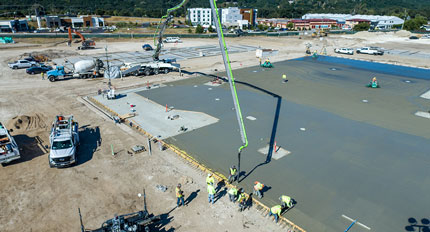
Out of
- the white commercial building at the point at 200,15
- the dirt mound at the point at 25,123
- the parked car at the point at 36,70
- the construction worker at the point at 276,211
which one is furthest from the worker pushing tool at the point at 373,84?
the white commercial building at the point at 200,15

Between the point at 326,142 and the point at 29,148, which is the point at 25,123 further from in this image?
the point at 326,142

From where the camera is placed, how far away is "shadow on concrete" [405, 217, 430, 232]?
44.6 feet

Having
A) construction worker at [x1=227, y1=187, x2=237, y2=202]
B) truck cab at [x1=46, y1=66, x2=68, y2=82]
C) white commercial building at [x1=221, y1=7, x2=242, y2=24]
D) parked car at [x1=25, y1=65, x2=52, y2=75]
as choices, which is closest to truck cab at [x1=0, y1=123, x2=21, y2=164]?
construction worker at [x1=227, y1=187, x2=237, y2=202]

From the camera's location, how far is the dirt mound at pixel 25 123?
2506 cm

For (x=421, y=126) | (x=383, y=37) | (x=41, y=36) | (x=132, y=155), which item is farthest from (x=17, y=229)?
(x=383, y=37)

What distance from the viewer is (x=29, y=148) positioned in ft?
70.9

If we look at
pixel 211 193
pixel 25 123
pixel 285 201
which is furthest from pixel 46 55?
pixel 285 201

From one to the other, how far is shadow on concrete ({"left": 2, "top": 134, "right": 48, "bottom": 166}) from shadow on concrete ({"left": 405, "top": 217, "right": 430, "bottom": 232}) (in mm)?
24139

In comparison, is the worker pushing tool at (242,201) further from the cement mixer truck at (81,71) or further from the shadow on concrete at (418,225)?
the cement mixer truck at (81,71)

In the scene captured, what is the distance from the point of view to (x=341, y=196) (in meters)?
15.9

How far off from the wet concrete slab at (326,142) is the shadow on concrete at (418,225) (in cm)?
36

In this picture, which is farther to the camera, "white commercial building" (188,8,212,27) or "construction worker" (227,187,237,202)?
"white commercial building" (188,8,212,27)

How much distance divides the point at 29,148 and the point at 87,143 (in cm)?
433

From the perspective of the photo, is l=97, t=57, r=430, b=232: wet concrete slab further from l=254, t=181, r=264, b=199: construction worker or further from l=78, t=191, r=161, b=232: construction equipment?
l=78, t=191, r=161, b=232: construction equipment
